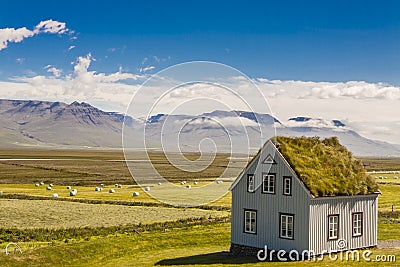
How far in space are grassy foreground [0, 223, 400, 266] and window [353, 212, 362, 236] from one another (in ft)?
5.70

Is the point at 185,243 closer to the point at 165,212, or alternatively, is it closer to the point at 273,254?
the point at 273,254

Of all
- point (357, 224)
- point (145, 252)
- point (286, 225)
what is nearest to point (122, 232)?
point (145, 252)

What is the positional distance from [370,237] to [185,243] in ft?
47.5

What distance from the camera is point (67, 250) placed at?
39.3 meters

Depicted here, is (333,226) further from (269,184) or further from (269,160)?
(269,160)

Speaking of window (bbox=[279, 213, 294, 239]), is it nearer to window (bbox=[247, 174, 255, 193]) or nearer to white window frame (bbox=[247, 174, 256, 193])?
white window frame (bbox=[247, 174, 256, 193])

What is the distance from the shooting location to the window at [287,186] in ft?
122

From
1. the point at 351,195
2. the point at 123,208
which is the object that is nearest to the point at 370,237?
the point at 351,195

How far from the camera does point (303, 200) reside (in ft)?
119

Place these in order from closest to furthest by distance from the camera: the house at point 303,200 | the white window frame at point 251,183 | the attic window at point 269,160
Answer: the house at point 303,200
the attic window at point 269,160
the white window frame at point 251,183

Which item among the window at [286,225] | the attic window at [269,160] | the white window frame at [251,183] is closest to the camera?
the window at [286,225]

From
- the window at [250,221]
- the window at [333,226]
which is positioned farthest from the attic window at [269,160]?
the window at [333,226]

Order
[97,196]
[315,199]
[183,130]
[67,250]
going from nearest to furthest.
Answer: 1. [183,130]
2. [315,199]
3. [67,250]
4. [97,196]

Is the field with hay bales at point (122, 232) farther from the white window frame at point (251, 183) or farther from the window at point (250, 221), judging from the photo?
the window at point (250, 221)
